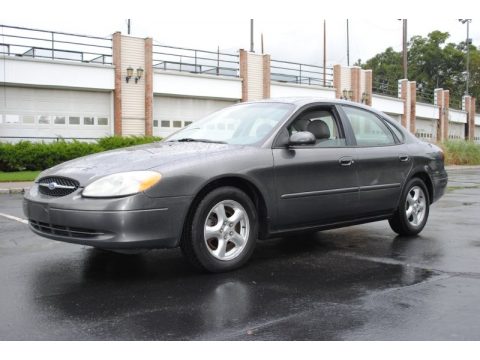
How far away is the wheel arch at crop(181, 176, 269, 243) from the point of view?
4.84 meters

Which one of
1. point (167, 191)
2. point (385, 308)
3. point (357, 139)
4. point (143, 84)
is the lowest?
point (385, 308)

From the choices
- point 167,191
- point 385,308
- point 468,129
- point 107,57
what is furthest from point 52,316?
point 468,129

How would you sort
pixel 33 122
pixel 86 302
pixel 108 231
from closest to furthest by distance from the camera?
pixel 86 302, pixel 108 231, pixel 33 122

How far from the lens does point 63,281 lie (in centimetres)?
475

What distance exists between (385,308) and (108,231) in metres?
2.16

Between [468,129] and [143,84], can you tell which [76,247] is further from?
[468,129]

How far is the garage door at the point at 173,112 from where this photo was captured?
29.5 m

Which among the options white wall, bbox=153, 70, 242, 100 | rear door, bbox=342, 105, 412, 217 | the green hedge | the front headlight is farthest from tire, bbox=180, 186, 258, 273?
white wall, bbox=153, 70, 242, 100

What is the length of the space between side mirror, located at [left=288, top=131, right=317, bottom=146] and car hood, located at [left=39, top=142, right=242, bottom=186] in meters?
0.55

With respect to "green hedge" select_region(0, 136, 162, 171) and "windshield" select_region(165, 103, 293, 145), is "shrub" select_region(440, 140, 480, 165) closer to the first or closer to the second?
"green hedge" select_region(0, 136, 162, 171)

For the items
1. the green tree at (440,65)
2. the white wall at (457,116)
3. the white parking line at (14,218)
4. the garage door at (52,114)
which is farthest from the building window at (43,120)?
the green tree at (440,65)

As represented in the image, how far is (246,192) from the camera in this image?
526cm

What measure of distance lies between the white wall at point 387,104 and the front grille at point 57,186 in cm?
3850

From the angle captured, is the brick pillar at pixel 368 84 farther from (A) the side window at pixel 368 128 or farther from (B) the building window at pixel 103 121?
(A) the side window at pixel 368 128
